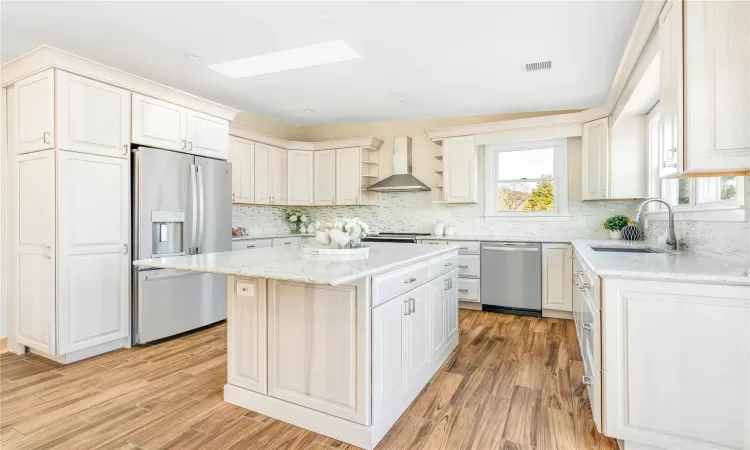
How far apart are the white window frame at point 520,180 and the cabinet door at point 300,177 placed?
2.59m

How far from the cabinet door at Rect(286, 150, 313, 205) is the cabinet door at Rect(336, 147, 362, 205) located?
1.49 ft

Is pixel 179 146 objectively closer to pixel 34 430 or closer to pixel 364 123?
pixel 34 430

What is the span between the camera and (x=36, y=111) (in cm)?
303

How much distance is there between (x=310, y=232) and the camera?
6043 millimetres

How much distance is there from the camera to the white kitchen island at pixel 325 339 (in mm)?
1891

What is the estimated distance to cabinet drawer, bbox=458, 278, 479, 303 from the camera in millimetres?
4670

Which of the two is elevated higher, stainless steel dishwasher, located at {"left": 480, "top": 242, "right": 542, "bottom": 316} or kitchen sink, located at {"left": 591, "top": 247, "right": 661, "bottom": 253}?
kitchen sink, located at {"left": 591, "top": 247, "right": 661, "bottom": 253}

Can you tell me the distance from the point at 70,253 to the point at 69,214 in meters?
0.31

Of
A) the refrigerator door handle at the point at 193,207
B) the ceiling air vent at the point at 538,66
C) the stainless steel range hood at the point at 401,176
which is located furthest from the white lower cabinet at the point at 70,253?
the ceiling air vent at the point at 538,66

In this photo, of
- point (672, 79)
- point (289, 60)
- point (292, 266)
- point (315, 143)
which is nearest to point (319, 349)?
point (292, 266)

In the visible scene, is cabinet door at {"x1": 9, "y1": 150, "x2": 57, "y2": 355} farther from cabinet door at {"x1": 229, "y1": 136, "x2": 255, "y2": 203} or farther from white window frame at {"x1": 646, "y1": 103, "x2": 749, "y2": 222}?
white window frame at {"x1": 646, "y1": 103, "x2": 749, "y2": 222}

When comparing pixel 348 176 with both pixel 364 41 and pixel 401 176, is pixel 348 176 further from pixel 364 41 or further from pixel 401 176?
pixel 364 41

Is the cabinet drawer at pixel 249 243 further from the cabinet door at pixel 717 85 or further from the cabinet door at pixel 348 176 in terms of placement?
the cabinet door at pixel 717 85

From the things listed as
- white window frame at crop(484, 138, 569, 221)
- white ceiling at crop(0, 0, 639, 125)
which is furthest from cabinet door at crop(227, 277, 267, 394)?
white window frame at crop(484, 138, 569, 221)
